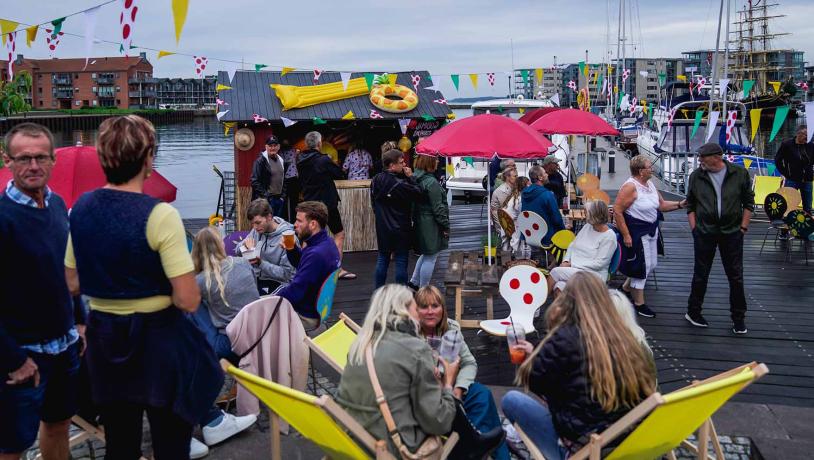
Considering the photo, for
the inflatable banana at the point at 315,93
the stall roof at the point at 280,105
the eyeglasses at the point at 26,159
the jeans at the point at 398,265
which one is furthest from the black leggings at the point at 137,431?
the inflatable banana at the point at 315,93

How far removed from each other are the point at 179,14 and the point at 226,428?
3.40m

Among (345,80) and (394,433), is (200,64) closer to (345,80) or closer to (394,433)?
(345,80)

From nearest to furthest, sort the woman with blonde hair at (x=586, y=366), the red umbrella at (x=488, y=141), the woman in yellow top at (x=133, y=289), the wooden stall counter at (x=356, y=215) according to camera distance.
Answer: the woman in yellow top at (x=133, y=289) → the woman with blonde hair at (x=586, y=366) → the red umbrella at (x=488, y=141) → the wooden stall counter at (x=356, y=215)

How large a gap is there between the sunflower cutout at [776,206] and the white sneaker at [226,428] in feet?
25.2

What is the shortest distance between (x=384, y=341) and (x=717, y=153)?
4.22 metres

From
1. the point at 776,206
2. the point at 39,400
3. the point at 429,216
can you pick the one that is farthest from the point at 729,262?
the point at 39,400

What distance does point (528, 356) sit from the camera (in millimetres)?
3387

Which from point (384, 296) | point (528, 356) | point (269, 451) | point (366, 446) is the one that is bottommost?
point (269, 451)

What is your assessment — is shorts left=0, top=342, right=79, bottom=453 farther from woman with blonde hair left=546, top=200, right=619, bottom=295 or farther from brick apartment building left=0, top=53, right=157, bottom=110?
brick apartment building left=0, top=53, right=157, bottom=110

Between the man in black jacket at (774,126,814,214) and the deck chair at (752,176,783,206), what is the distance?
1.83m

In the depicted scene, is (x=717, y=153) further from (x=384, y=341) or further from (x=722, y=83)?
(x=722, y=83)

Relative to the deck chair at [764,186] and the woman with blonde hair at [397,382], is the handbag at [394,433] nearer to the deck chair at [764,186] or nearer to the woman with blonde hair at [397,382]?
the woman with blonde hair at [397,382]

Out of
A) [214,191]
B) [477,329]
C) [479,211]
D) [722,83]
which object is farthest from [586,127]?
[214,191]

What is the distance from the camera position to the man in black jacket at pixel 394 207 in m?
6.95
